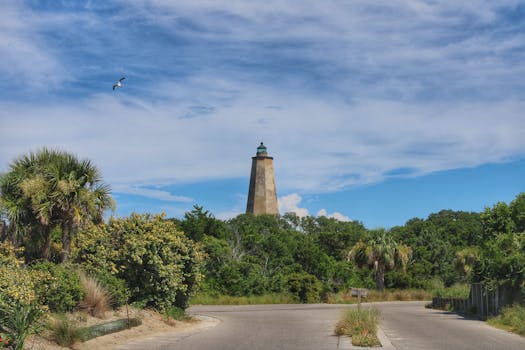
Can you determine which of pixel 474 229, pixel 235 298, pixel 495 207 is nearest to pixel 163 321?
pixel 495 207

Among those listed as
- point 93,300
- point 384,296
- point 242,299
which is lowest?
point 93,300

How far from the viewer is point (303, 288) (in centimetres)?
4656

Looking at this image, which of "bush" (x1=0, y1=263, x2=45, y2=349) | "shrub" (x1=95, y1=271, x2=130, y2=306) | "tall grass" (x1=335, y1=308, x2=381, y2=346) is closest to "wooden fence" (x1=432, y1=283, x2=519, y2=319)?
"tall grass" (x1=335, y1=308, x2=381, y2=346)

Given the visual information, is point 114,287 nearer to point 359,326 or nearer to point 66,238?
point 66,238

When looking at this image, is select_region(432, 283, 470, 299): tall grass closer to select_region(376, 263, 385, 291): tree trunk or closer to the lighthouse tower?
select_region(376, 263, 385, 291): tree trunk

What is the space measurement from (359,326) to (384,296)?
35.4 metres

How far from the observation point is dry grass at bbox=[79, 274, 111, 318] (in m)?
17.6

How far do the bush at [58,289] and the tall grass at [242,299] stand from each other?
2471 cm

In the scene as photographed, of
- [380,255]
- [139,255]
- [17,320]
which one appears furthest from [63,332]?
[380,255]

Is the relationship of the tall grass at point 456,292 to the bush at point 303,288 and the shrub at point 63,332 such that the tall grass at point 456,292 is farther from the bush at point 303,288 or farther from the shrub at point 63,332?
the shrub at point 63,332

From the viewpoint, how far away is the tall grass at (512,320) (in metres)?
21.0

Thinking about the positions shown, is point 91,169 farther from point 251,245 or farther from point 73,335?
point 251,245

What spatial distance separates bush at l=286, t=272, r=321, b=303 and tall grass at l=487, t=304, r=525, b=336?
21727 mm

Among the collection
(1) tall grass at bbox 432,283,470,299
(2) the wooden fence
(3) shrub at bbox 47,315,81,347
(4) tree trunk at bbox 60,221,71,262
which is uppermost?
(4) tree trunk at bbox 60,221,71,262
